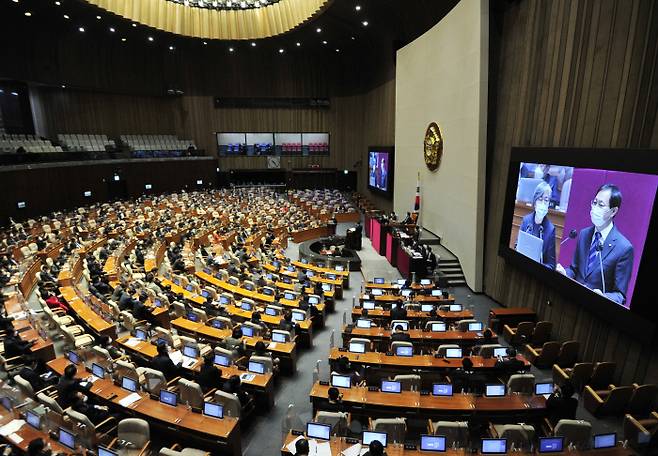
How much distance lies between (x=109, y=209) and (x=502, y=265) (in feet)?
79.3

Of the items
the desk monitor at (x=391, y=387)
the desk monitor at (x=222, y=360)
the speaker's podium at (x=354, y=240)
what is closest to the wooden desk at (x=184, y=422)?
the desk monitor at (x=222, y=360)

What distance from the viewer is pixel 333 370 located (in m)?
7.61

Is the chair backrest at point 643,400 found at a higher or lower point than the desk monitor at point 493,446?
lower

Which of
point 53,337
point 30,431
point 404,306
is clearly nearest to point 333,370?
point 404,306

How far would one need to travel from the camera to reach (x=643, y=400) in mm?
6887

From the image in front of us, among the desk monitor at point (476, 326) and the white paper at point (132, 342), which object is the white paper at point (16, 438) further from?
the desk monitor at point (476, 326)

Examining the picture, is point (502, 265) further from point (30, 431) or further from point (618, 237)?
point (30, 431)

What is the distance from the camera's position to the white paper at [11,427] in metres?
5.94

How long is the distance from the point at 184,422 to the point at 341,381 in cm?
272

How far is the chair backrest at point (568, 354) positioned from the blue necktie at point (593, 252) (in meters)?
1.79

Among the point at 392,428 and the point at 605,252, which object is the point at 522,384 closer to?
the point at 392,428

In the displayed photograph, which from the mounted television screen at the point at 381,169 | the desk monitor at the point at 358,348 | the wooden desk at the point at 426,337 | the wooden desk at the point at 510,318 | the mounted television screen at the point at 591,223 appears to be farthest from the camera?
the mounted television screen at the point at 381,169

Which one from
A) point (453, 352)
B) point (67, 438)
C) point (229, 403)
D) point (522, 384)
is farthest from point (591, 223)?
point (67, 438)

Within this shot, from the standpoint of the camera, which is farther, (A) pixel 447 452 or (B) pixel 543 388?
(B) pixel 543 388
